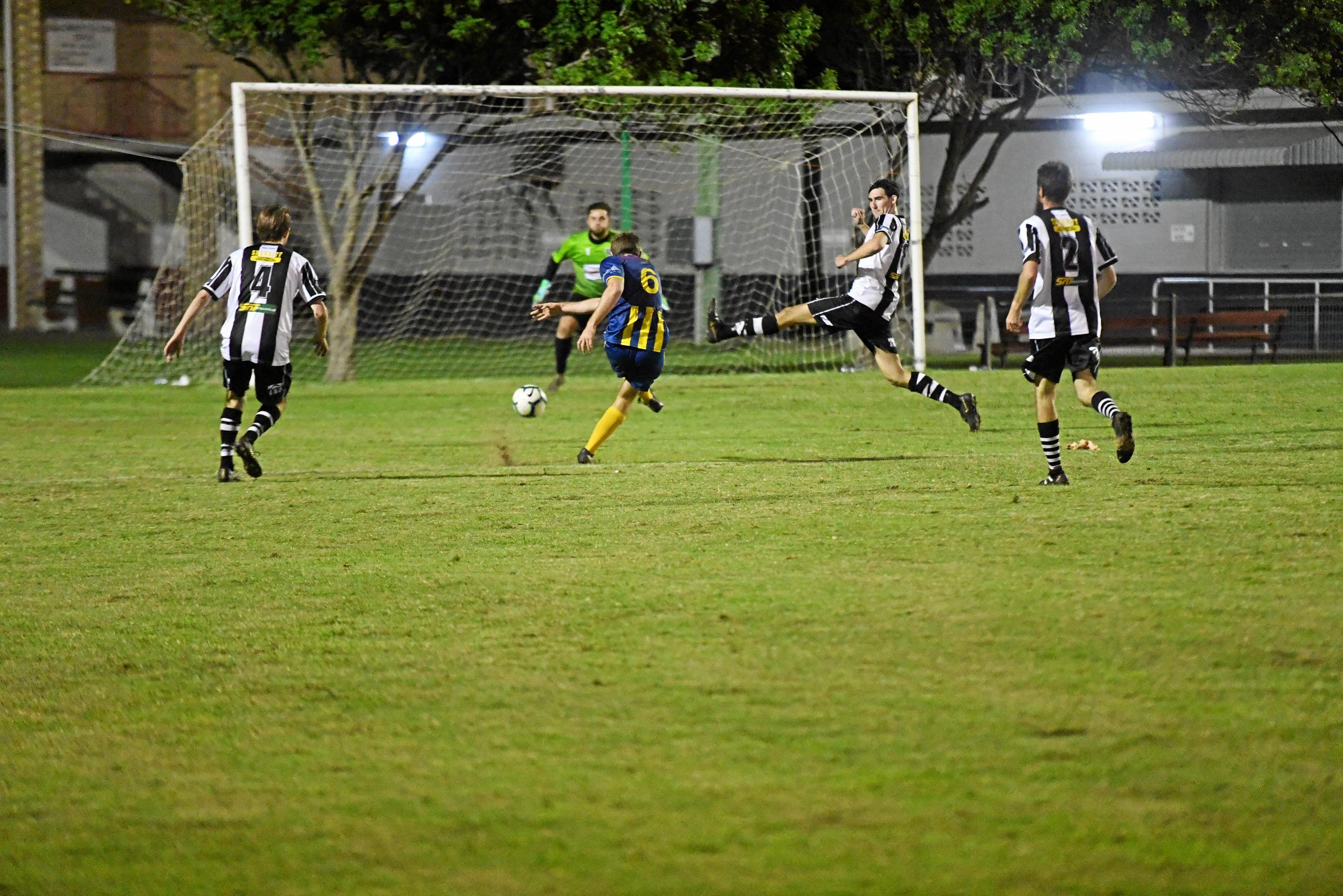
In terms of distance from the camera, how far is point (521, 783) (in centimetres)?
402

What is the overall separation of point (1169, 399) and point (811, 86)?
28.7 feet

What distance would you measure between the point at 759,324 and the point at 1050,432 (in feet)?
14.4

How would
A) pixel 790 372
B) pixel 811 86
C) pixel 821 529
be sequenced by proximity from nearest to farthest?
pixel 821 529 → pixel 790 372 → pixel 811 86

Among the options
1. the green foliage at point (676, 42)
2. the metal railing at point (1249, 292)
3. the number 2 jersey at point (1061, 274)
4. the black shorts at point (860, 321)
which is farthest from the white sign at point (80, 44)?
the number 2 jersey at point (1061, 274)

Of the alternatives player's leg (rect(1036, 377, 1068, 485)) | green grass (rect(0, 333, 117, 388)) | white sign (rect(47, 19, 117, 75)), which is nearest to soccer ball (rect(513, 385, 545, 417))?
player's leg (rect(1036, 377, 1068, 485))

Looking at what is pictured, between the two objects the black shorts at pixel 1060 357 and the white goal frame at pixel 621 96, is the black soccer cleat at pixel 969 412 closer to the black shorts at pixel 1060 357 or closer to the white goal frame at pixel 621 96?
the black shorts at pixel 1060 357

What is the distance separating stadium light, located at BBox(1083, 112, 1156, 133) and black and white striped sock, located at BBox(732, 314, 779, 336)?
51.8 feet

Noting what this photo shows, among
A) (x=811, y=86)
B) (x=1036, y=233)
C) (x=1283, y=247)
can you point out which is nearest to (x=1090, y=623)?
(x=1036, y=233)

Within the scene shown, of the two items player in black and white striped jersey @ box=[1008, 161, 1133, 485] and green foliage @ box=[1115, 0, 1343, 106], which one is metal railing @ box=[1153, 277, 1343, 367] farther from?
player in black and white striped jersey @ box=[1008, 161, 1133, 485]

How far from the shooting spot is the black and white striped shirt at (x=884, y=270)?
39.4 ft

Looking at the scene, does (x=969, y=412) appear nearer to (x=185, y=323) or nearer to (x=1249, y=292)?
(x=185, y=323)

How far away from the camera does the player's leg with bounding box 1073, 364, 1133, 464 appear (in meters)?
9.20

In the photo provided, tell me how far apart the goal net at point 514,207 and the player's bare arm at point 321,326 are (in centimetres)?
407

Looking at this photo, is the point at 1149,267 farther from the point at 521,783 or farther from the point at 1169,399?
the point at 521,783
